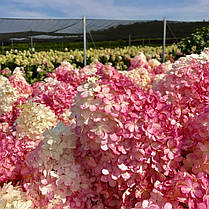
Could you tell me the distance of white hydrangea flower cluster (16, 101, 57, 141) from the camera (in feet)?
4.22

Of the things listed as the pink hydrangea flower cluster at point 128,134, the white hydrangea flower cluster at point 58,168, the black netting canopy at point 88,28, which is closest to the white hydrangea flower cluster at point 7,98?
the white hydrangea flower cluster at point 58,168

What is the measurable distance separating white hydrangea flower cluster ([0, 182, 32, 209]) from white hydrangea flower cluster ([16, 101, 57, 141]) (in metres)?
0.42

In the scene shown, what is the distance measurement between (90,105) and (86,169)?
248 millimetres

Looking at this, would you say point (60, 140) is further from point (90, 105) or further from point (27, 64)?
point (27, 64)

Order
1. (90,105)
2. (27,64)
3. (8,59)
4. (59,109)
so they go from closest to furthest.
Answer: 1. (90,105)
2. (59,109)
3. (27,64)
4. (8,59)

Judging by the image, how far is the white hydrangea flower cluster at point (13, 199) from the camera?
2.59 ft

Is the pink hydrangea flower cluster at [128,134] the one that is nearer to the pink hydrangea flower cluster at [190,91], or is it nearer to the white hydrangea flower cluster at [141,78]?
the pink hydrangea flower cluster at [190,91]

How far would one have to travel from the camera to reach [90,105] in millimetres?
754

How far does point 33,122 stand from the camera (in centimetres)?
130

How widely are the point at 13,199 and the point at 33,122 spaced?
1.65ft

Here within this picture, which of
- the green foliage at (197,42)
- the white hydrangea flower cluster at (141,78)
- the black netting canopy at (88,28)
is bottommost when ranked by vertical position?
the white hydrangea flower cluster at (141,78)

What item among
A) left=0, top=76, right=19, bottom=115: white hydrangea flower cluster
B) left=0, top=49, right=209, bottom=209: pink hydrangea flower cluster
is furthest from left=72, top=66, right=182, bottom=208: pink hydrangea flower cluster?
left=0, top=76, right=19, bottom=115: white hydrangea flower cluster

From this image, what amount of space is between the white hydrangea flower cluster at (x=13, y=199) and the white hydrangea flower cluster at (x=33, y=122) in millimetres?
417

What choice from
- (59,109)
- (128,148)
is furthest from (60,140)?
(59,109)
